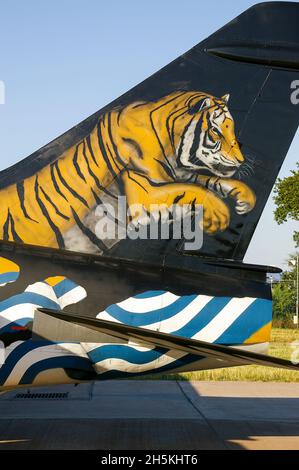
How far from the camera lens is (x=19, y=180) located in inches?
384

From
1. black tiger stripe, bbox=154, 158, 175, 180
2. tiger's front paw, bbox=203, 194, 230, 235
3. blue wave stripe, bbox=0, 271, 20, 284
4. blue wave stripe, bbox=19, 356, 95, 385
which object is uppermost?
black tiger stripe, bbox=154, 158, 175, 180

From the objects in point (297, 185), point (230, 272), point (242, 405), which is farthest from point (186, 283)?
point (297, 185)

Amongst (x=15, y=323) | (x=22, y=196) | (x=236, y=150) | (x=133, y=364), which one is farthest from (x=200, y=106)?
(x=15, y=323)

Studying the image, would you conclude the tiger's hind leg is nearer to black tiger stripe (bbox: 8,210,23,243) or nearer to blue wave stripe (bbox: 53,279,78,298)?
blue wave stripe (bbox: 53,279,78,298)

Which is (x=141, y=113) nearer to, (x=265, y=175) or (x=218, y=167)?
(x=218, y=167)

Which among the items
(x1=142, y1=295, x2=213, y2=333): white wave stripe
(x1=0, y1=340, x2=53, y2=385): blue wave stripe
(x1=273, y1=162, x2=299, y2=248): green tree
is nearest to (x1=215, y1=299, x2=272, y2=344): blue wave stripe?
(x1=142, y1=295, x2=213, y2=333): white wave stripe

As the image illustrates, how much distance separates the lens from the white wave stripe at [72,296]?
9.38 metres

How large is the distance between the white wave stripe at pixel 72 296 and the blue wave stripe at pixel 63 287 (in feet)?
0.12

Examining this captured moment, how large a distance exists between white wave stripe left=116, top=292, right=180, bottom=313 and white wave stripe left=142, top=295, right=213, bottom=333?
201mm

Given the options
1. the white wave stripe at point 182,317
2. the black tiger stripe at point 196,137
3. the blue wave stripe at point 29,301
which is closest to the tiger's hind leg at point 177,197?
the black tiger stripe at point 196,137

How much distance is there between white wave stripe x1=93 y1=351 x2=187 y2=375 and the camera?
944cm

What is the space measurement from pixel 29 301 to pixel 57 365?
940 millimetres

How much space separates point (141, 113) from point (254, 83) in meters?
1.69

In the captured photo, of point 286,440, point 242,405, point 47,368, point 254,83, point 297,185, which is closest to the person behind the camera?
point 47,368
